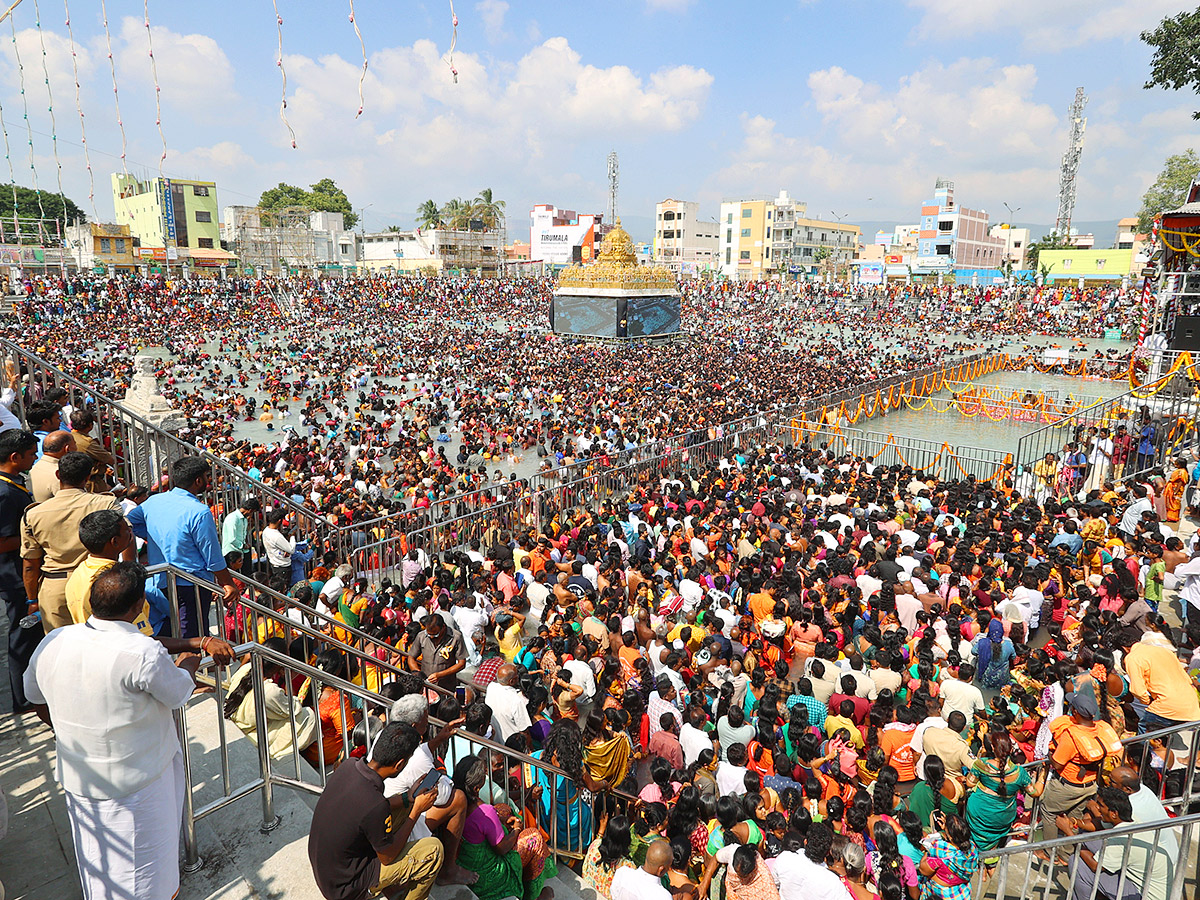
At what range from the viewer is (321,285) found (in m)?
51.2

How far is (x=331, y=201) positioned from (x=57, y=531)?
301ft

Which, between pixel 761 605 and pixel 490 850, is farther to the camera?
pixel 761 605

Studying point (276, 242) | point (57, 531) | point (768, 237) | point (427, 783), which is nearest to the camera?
point (427, 783)

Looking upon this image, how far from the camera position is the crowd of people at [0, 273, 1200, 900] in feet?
10.3

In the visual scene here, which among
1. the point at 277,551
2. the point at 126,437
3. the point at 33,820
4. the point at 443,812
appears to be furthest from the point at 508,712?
the point at 126,437

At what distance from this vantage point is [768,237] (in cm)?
8825

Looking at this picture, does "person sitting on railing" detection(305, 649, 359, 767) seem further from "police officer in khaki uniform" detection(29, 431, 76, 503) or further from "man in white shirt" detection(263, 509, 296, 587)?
"man in white shirt" detection(263, 509, 296, 587)

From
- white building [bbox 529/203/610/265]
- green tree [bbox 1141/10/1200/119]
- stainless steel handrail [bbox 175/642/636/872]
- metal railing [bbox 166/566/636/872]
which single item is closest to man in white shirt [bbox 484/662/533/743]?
metal railing [bbox 166/566/636/872]

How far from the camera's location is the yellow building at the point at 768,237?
87.7 meters

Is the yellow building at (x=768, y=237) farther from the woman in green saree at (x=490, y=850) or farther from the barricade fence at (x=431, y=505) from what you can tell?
the woman in green saree at (x=490, y=850)

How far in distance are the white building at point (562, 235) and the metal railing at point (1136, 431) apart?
2880 inches

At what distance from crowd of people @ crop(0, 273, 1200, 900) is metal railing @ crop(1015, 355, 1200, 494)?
2.63 meters

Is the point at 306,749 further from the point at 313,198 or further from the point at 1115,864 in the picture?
the point at 313,198

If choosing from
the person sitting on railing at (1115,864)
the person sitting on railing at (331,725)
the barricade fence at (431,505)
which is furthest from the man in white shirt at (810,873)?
the barricade fence at (431,505)
